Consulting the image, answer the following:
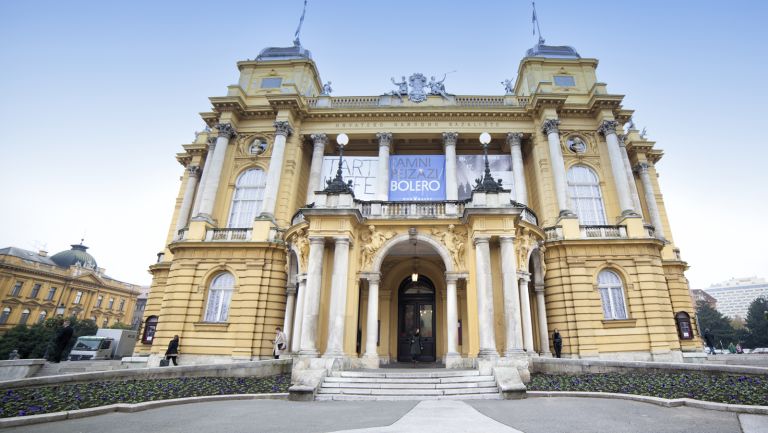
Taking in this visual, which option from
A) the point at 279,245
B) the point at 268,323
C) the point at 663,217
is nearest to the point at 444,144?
the point at 279,245

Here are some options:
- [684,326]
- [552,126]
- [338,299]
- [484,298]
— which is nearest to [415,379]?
[484,298]

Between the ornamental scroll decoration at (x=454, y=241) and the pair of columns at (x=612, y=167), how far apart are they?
33.0ft

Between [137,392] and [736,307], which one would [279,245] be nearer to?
[137,392]

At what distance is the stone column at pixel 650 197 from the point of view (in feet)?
89.1

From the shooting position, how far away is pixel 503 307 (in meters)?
14.5

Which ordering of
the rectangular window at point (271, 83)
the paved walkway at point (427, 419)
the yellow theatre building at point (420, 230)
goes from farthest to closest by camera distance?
the rectangular window at point (271, 83) < the yellow theatre building at point (420, 230) < the paved walkway at point (427, 419)

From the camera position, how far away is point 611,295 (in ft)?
68.3

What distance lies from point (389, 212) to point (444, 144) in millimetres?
12333

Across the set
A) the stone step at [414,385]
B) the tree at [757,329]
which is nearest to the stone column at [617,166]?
the stone step at [414,385]

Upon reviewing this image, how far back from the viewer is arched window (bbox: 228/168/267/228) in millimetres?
24766

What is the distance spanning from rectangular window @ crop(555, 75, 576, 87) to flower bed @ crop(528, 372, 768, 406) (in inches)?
903

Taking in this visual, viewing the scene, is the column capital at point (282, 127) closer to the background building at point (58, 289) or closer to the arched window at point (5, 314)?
the background building at point (58, 289)

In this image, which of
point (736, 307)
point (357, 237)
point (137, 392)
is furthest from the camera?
point (736, 307)

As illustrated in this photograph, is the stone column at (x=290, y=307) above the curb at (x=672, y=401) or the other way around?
above
